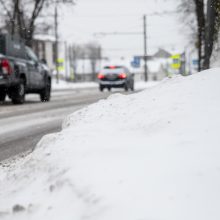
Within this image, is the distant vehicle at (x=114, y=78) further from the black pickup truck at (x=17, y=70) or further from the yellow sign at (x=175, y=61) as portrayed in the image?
the yellow sign at (x=175, y=61)

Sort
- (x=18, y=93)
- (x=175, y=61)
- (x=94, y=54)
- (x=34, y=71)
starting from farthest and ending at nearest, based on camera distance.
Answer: (x=94, y=54)
(x=175, y=61)
(x=34, y=71)
(x=18, y=93)

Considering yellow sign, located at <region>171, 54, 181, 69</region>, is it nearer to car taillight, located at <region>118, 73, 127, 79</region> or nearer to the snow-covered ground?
car taillight, located at <region>118, 73, 127, 79</region>

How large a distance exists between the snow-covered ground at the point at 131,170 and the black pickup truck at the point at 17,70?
10.1 meters

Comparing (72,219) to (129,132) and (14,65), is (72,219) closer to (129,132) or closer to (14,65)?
(129,132)

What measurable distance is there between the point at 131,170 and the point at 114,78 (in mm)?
27703

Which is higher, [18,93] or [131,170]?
[131,170]

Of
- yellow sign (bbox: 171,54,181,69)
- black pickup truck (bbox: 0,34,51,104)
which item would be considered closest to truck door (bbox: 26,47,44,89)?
black pickup truck (bbox: 0,34,51,104)

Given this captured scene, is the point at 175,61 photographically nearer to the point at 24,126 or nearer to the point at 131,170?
the point at 24,126

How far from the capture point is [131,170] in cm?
405

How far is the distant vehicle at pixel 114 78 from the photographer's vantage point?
104ft

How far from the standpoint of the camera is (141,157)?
4316 millimetres

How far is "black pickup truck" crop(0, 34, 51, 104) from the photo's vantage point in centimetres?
1578

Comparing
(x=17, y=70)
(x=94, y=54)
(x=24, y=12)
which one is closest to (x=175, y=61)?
(x=24, y=12)

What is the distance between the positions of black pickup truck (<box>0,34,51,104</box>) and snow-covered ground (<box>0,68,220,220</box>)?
33.3 ft
